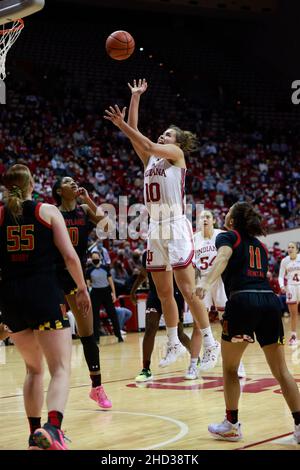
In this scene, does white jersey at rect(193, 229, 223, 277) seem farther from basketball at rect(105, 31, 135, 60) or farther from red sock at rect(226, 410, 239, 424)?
red sock at rect(226, 410, 239, 424)

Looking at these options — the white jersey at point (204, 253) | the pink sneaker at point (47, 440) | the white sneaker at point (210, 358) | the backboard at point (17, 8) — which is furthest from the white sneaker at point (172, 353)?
the backboard at point (17, 8)

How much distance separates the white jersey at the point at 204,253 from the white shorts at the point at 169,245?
2.04m

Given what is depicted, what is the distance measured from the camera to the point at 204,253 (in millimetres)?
9844

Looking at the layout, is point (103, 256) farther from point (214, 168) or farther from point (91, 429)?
point (214, 168)

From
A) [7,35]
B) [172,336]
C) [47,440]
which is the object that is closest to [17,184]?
[47,440]

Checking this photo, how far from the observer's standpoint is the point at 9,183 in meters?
4.78

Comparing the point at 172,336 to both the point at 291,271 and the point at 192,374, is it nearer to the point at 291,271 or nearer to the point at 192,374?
the point at 192,374

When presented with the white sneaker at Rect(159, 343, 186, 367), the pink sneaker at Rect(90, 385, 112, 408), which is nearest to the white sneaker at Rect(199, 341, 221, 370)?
the white sneaker at Rect(159, 343, 186, 367)

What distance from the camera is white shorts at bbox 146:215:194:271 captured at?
7602 millimetres

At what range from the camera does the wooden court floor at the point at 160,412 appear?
5.20m

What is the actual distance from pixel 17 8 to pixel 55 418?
5641 millimetres

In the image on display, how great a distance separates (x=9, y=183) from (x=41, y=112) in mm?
20835

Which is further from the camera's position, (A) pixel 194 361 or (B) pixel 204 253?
(B) pixel 204 253
